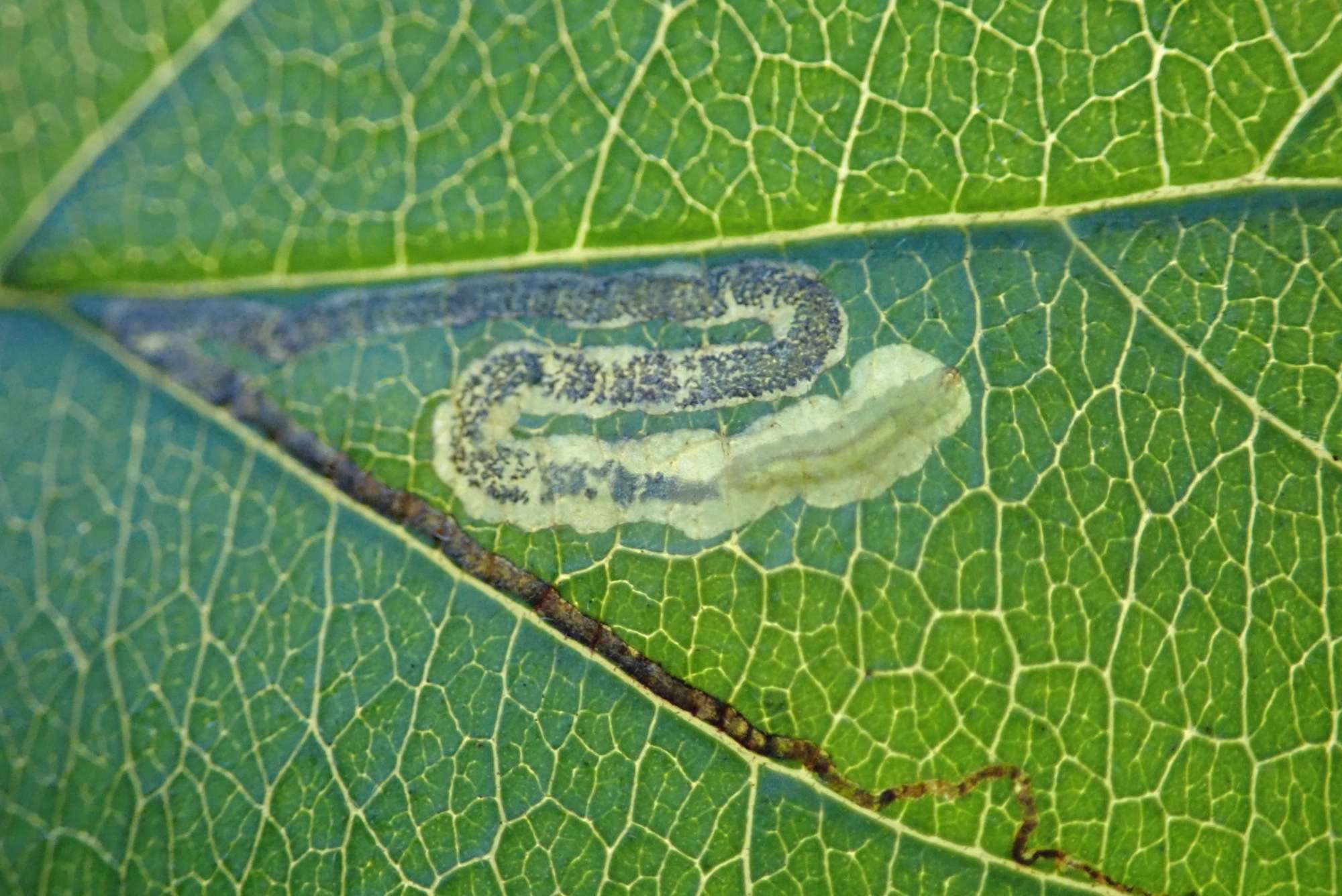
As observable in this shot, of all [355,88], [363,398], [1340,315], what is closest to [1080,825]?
[1340,315]

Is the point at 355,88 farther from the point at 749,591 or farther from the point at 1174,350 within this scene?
the point at 1174,350

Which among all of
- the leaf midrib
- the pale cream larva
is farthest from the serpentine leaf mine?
the leaf midrib

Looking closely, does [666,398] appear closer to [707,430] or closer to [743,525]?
[707,430]

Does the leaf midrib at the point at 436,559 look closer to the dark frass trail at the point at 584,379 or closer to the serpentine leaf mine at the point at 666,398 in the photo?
the dark frass trail at the point at 584,379

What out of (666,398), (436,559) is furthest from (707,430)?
(436,559)

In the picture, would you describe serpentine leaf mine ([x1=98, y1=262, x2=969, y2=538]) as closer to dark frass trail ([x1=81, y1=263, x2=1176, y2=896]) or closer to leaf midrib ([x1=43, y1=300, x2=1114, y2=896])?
dark frass trail ([x1=81, y1=263, x2=1176, y2=896])

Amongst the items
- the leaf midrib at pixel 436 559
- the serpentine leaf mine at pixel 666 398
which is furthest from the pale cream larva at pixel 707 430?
the leaf midrib at pixel 436 559
